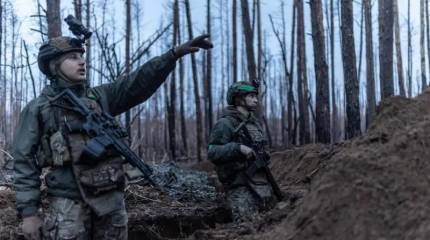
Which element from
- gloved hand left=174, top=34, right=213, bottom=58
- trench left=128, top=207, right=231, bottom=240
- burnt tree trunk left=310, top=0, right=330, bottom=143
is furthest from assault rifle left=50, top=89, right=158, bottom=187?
burnt tree trunk left=310, top=0, right=330, bottom=143

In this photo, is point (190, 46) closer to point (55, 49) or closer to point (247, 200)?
point (55, 49)

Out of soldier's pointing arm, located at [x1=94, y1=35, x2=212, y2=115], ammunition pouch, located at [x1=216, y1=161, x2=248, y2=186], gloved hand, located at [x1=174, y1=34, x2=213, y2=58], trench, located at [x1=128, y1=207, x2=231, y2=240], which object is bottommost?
trench, located at [x1=128, y1=207, x2=231, y2=240]

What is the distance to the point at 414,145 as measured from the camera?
3.09 m

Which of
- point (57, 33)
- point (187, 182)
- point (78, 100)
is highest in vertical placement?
point (57, 33)

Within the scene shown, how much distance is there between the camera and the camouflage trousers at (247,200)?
5.55m

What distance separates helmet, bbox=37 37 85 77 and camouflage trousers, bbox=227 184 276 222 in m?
2.46

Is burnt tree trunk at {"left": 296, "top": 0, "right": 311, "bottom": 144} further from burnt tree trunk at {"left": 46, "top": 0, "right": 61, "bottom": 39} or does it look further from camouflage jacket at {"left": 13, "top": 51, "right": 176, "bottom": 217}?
camouflage jacket at {"left": 13, "top": 51, "right": 176, "bottom": 217}

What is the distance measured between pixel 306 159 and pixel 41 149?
788 cm

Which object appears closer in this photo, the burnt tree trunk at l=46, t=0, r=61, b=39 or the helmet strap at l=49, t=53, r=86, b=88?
the helmet strap at l=49, t=53, r=86, b=88

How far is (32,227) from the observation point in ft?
11.6

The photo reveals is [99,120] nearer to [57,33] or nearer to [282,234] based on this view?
[282,234]

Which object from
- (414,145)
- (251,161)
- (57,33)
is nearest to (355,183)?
(414,145)

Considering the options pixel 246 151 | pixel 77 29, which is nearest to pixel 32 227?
pixel 77 29

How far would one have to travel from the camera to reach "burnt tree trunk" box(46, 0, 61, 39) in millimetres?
9359
